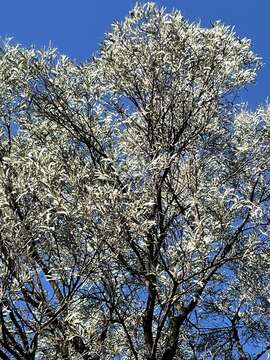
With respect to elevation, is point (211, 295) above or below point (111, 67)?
below

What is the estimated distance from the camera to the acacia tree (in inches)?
346

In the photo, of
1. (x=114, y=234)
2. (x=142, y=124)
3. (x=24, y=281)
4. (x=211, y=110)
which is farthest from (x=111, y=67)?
(x=24, y=281)

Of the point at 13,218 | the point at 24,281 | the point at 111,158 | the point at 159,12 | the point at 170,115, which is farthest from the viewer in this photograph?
the point at 159,12

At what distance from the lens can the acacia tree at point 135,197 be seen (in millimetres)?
8781

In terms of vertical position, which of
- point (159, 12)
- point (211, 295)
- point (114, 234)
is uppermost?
point (159, 12)

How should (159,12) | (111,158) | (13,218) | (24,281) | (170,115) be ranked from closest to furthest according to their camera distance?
(24,281)
(13,218)
(111,158)
(170,115)
(159,12)

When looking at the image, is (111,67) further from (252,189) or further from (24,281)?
(24,281)

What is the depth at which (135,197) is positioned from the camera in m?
9.89

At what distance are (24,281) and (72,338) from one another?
152cm

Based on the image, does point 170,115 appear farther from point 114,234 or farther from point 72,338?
point 72,338

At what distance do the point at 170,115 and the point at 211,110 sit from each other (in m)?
0.85

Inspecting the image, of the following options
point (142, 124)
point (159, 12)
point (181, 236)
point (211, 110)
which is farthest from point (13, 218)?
point (159, 12)

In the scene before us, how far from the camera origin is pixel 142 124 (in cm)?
1173

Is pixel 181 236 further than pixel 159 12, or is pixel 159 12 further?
pixel 159 12
